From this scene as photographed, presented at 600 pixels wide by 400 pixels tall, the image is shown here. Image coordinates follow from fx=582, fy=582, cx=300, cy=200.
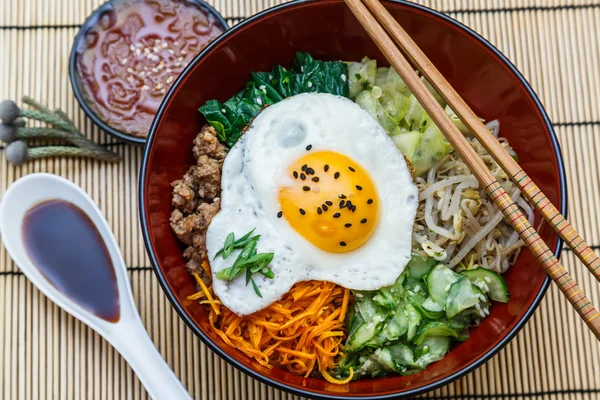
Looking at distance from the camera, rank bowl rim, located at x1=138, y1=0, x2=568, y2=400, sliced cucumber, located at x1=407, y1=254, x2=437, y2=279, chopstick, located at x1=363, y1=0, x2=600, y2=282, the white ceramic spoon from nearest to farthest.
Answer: chopstick, located at x1=363, y1=0, x2=600, y2=282 → bowl rim, located at x1=138, y1=0, x2=568, y2=400 → sliced cucumber, located at x1=407, y1=254, x2=437, y2=279 → the white ceramic spoon

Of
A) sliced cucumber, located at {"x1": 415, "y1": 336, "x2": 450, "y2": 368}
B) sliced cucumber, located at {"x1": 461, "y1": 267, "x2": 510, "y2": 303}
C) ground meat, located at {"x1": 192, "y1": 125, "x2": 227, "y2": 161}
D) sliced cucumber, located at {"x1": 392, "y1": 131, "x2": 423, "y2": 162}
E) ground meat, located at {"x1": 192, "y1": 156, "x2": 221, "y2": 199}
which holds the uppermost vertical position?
ground meat, located at {"x1": 192, "y1": 125, "x2": 227, "y2": 161}

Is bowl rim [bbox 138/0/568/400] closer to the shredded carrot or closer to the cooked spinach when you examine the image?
the shredded carrot

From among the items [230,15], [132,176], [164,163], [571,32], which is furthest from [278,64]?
[571,32]

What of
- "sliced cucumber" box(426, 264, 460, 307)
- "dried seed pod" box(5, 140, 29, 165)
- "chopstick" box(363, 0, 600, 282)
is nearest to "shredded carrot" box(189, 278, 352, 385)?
"sliced cucumber" box(426, 264, 460, 307)

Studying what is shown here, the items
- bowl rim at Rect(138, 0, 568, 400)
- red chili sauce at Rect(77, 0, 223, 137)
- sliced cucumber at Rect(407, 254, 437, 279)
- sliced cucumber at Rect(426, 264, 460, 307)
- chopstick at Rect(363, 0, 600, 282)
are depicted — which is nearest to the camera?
chopstick at Rect(363, 0, 600, 282)

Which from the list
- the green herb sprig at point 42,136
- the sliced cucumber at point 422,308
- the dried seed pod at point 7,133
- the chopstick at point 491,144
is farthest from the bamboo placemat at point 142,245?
the chopstick at point 491,144

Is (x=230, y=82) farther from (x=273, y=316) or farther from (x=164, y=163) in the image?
(x=273, y=316)

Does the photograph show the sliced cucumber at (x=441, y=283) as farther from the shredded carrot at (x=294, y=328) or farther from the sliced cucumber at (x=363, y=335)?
the shredded carrot at (x=294, y=328)
